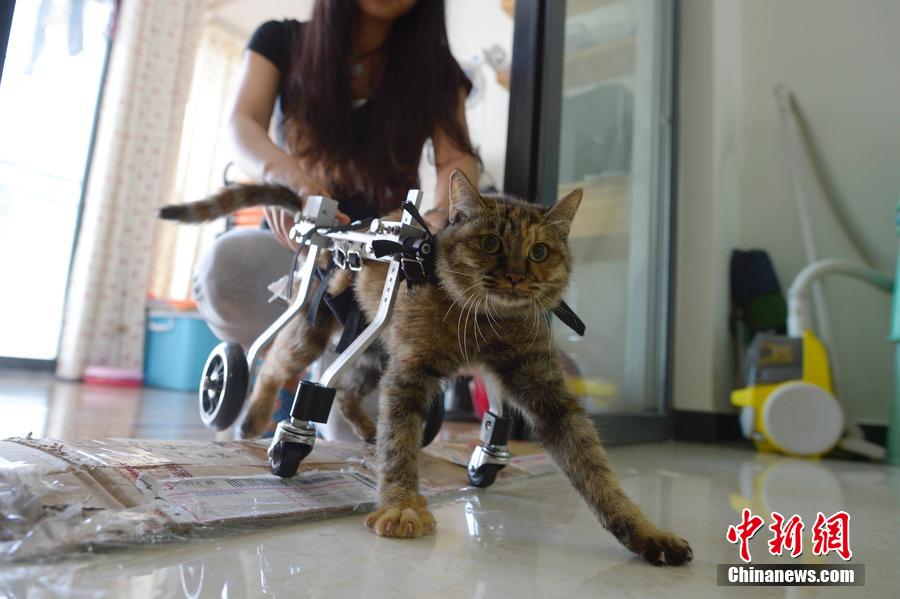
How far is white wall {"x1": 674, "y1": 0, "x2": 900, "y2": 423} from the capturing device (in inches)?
104

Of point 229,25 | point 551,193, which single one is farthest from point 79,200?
point 551,193

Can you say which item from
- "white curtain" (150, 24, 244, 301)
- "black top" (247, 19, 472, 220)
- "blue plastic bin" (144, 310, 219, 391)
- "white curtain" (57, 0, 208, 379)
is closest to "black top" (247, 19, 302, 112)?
"black top" (247, 19, 472, 220)

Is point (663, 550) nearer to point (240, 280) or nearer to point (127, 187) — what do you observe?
point (240, 280)

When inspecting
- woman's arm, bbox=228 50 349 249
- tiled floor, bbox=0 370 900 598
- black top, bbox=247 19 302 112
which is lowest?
tiled floor, bbox=0 370 900 598

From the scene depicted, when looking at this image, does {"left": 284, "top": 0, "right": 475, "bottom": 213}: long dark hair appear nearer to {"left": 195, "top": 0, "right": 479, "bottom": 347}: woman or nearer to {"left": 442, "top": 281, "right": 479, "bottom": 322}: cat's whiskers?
{"left": 195, "top": 0, "right": 479, "bottom": 347}: woman

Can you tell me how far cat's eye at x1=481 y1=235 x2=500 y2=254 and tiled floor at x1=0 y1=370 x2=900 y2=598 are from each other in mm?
384

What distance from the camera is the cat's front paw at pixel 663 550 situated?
27.9 inches

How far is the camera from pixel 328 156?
1.41 m

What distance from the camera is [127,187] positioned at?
152 inches

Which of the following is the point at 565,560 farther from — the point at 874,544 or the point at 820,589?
the point at 874,544

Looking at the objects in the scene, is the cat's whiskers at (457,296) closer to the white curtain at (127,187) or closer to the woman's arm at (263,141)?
the woman's arm at (263,141)

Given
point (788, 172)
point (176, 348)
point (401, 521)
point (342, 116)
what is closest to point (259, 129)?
point (342, 116)

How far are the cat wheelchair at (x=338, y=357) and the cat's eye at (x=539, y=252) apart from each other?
5.7 inches

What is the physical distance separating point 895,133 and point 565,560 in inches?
115
